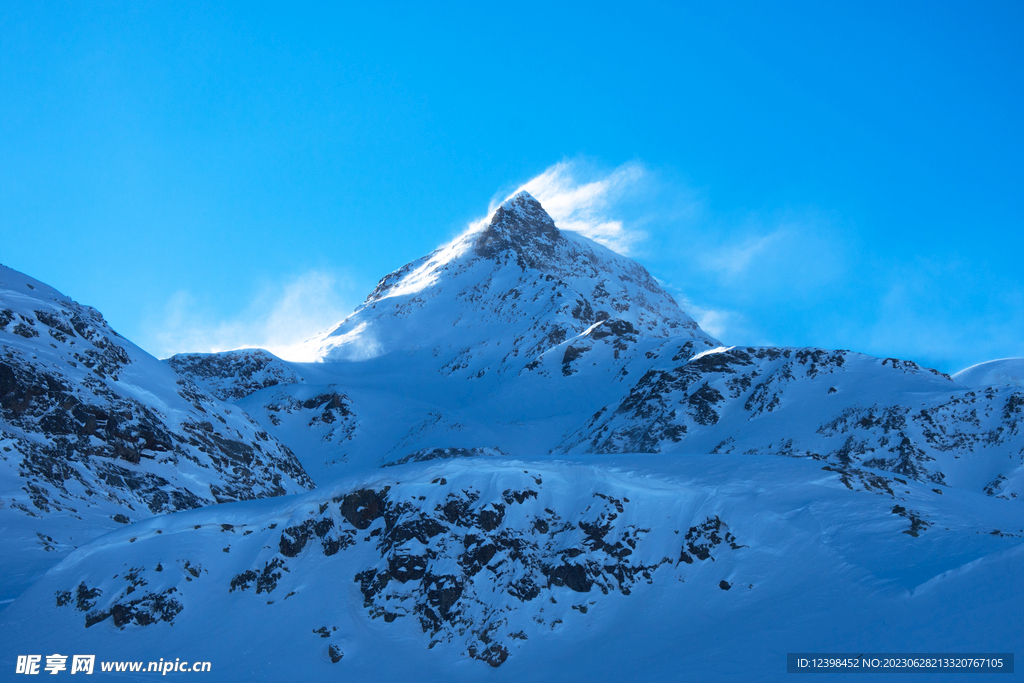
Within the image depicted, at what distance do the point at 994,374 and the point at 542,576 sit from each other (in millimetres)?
91059

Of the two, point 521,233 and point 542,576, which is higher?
point 521,233

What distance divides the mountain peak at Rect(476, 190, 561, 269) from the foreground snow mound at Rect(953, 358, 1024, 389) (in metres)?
84.6

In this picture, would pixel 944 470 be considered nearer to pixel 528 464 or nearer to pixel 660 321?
pixel 528 464

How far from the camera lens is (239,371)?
4023 inches

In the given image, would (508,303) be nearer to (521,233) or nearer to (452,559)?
(521,233)

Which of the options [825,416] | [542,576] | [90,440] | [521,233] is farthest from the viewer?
[521,233]

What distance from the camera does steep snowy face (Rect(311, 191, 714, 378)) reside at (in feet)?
357

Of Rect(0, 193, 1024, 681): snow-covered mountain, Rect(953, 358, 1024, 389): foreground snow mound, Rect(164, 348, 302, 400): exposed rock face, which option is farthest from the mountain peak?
Rect(0, 193, 1024, 681): snow-covered mountain

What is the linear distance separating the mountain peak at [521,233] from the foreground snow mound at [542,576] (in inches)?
4736

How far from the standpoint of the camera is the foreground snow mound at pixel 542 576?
1541 cm

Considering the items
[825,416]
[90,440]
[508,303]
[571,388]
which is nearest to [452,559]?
[90,440]

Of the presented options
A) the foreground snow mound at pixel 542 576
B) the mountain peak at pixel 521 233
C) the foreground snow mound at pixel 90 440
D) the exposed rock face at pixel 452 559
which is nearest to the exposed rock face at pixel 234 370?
the foreground snow mound at pixel 90 440

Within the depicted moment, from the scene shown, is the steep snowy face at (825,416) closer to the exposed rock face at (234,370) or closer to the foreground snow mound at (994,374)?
the foreground snow mound at (994,374)

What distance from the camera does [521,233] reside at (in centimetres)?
16100
